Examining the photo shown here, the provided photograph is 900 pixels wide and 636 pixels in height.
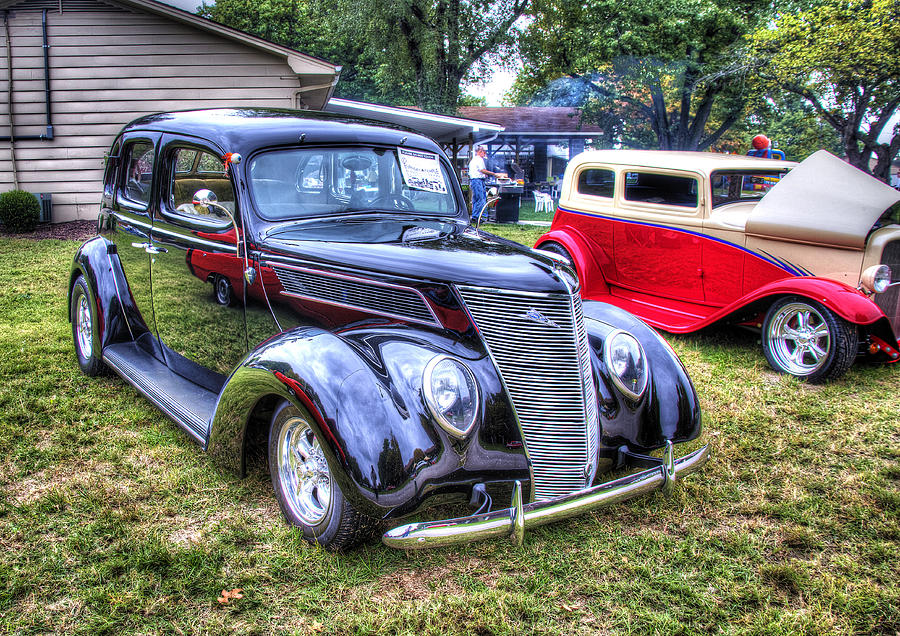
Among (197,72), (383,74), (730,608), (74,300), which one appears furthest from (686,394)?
(383,74)

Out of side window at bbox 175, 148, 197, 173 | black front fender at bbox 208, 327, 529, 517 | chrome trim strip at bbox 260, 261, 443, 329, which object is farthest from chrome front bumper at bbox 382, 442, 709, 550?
side window at bbox 175, 148, 197, 173

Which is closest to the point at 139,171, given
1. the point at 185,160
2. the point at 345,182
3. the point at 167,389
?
the point at 185,160

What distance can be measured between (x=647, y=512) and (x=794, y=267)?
3.28 metres

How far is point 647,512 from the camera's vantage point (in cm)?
296

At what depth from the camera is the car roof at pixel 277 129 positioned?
3.24 meters

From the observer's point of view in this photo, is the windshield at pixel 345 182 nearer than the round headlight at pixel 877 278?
Yes

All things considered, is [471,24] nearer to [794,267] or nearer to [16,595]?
[794,267]

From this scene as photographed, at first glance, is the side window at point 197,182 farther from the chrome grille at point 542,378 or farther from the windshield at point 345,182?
the chrome grille at point 542,378

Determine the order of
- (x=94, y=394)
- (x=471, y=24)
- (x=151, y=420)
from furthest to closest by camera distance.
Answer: (x=471, y=24)
(x=94, y=394)
(x=151, y=420)

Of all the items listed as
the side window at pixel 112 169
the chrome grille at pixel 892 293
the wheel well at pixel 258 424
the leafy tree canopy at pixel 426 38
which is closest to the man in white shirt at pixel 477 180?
the chrome grille at pixel 892 293

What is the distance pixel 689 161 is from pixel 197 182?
4.63 m

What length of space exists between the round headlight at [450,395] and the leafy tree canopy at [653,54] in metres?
20.5

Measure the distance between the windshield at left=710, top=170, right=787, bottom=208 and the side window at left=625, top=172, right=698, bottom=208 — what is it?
200 millimetres

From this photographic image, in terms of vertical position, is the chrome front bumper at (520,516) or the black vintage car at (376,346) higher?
the black vintage car at (376,346)
